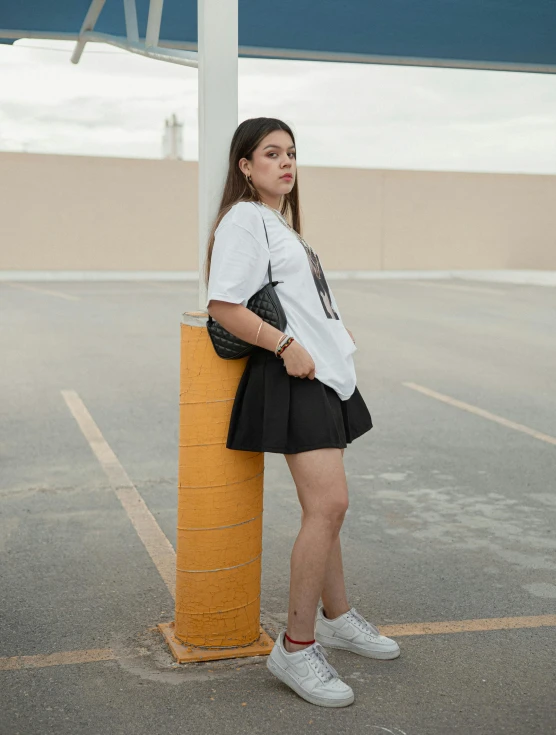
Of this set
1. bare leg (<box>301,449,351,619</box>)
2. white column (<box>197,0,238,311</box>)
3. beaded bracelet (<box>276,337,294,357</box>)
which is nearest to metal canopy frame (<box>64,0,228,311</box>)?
white column (<box>197,0,238,311</box>)

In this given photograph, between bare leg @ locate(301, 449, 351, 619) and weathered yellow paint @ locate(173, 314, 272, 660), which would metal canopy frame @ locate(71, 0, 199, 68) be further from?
bare leg @ locate(301, 449, 351, 619)

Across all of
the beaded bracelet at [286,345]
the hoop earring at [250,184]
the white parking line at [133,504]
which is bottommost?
the white parking line at [133,504]

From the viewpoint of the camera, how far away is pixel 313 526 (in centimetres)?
320

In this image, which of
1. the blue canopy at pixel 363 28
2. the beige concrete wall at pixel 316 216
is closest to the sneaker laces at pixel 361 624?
the blue canopy at pixel 363 28

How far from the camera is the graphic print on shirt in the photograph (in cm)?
324

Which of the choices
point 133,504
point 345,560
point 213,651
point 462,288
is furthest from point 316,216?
point 213,651

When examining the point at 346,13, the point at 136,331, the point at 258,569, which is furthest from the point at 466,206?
the point at 258,569

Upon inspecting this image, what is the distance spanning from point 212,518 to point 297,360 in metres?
0.73

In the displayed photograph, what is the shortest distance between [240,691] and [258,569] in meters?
0.48

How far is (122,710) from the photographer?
3.12 meters

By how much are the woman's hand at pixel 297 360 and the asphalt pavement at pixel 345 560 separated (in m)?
1.09

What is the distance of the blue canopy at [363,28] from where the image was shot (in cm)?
775

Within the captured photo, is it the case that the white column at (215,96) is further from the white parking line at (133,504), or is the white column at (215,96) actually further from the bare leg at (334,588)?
the white parking line at (133,504)

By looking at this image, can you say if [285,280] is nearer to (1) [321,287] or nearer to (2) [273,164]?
(1) [321,287]
